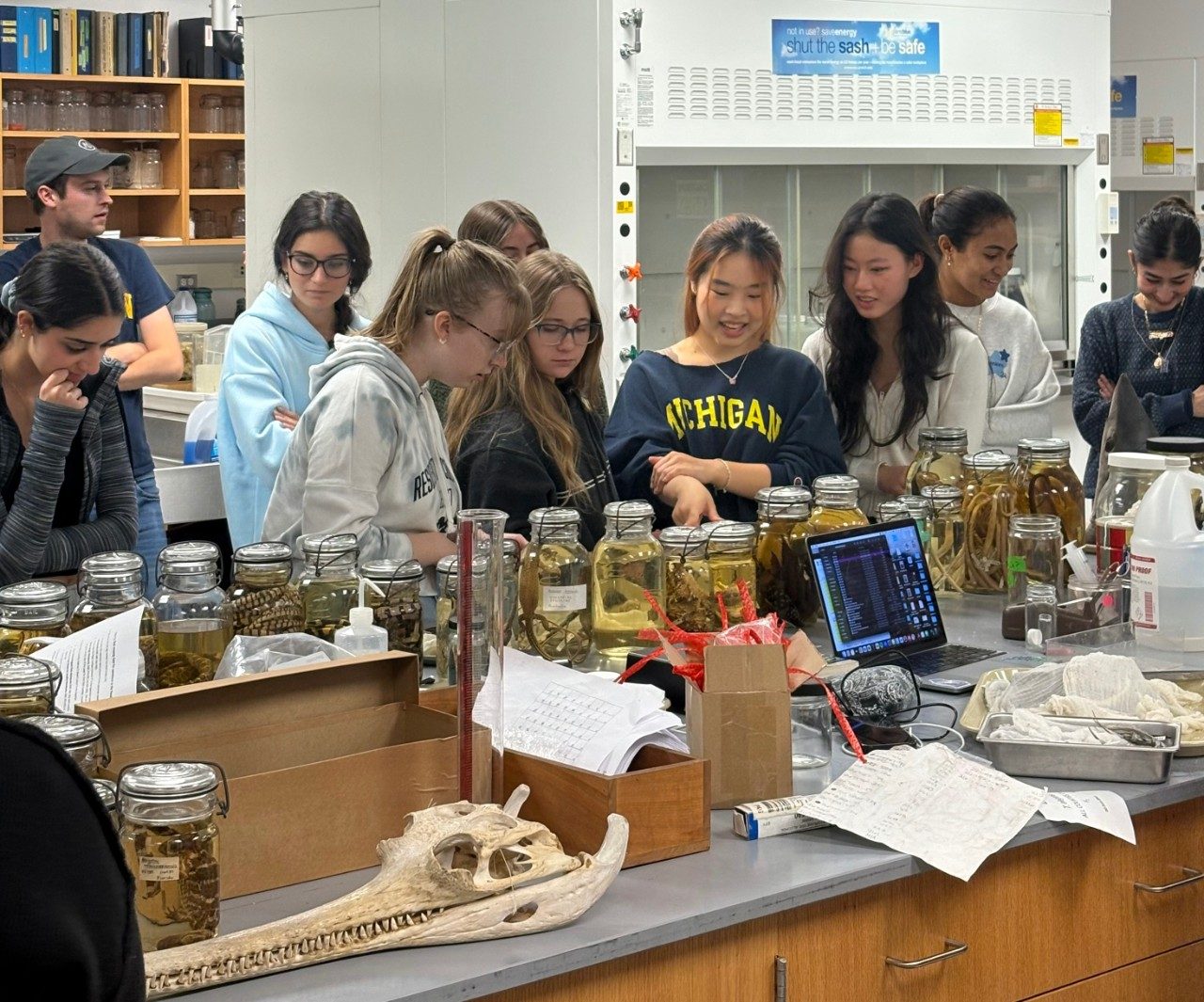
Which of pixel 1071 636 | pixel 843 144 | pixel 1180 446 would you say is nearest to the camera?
pixel 1071 636

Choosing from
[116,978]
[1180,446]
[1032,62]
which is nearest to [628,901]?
[116,978]

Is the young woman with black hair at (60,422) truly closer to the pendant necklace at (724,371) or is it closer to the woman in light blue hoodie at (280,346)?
the woman in light blue hoodie at (280,346)

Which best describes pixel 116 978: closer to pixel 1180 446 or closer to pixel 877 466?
pixel 1180 446

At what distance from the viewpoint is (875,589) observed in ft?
7.64

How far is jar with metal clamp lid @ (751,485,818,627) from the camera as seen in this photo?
8.21 feet

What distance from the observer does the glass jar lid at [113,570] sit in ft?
6.21

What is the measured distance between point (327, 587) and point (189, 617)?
8.2 inches

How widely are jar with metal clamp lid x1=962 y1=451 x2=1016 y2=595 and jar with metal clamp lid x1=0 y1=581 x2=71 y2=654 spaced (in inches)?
63.4

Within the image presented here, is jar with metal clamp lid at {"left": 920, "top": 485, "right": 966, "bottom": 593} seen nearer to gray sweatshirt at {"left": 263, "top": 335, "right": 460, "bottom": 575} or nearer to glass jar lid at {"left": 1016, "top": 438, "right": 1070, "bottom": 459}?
glass jar lid at {"left": 1016, "top": 438, "right": 1070, "bottom": 459}

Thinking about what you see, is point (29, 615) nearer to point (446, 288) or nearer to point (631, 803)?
point (631, 803)

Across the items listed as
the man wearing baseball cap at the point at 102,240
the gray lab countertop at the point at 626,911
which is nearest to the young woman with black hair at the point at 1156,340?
the man wearing baseball cap at the point at 102,240

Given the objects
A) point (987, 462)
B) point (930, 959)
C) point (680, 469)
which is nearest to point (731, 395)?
point (680, 469)

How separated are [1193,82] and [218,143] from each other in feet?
14.3

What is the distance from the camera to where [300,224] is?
3.52 metres
